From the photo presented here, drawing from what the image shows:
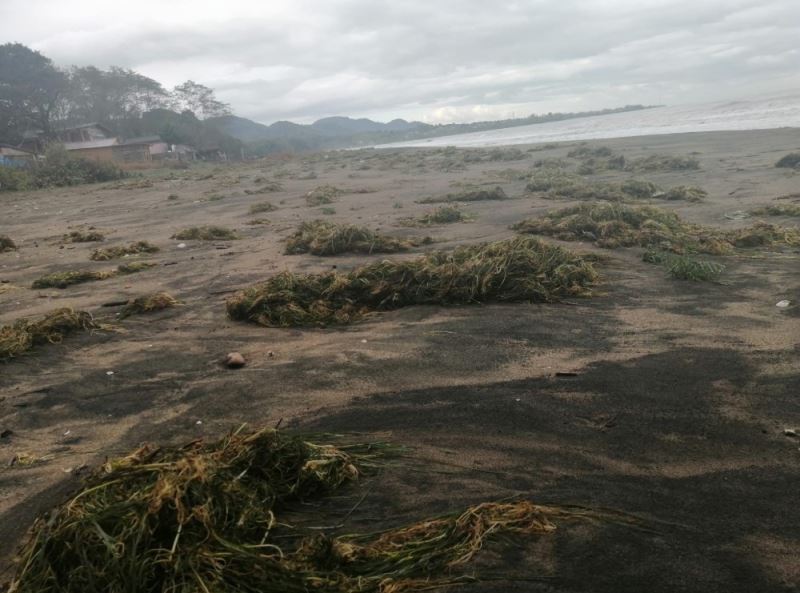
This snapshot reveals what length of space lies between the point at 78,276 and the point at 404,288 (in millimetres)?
4718

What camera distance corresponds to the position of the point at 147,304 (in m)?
6.29

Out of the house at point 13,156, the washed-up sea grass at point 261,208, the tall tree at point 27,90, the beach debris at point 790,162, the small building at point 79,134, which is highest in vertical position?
the tall tree at point 27,90

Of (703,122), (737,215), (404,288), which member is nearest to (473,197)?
(737,215)

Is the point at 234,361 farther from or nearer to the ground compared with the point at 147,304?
nearer to the ground

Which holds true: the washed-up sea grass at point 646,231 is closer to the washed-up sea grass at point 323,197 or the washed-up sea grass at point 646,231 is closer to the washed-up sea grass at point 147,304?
the washed-up sea grass at point 147,304

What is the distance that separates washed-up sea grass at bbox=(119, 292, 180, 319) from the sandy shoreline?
20 cm

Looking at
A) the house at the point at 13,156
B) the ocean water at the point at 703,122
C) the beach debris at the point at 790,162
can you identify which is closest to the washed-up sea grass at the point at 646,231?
the beach debris at the point at 790,162

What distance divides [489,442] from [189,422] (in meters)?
1.96

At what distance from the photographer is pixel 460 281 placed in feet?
21.0

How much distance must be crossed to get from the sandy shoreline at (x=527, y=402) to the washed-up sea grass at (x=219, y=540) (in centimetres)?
19

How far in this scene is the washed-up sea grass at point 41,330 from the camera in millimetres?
4949

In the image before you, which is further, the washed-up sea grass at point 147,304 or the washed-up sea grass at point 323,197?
the washed-up sea grass at point 323,197

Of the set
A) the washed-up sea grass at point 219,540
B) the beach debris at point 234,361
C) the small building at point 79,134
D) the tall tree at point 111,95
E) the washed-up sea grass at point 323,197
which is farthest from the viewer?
the tall tree at point 111,95

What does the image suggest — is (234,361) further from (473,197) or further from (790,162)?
(790,162)
